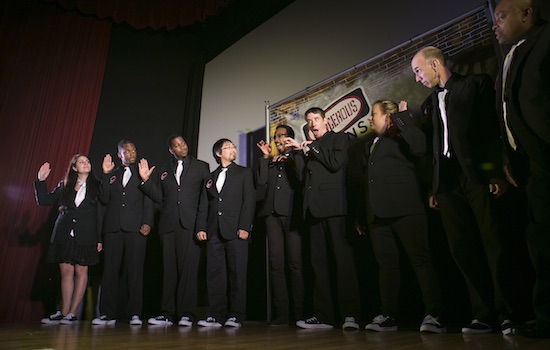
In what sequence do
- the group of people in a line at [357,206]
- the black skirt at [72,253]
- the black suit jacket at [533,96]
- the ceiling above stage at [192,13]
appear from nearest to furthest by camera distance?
the black suit jacket at [533,96], the group of people in a line at [357,206], the black skirt at [72,253], the ceiling above stage at [192,13]

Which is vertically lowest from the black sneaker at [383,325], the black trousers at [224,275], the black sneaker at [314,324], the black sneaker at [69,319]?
the black sneaker at [69,319]

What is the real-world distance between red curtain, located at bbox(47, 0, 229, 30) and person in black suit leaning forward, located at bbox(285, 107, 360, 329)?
10.5 feet

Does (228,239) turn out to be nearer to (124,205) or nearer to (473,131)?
(124,205)

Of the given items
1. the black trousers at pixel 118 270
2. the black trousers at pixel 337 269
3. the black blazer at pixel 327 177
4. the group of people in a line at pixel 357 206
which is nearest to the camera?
the group of people in a line at pixel 357 206

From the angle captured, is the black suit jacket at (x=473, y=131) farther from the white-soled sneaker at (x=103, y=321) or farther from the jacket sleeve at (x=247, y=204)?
the white-soled sneaker at (x=103, y=321)

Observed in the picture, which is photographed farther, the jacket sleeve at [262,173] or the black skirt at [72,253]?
the black skirt at [72,253]

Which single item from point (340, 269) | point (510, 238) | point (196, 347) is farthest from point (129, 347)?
point (510, 238)

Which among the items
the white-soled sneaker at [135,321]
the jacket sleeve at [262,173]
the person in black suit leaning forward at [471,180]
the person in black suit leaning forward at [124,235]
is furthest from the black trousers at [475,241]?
the person in black suit leaning forward at [124,235]

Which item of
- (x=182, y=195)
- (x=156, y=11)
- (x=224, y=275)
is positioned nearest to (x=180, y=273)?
(x=224, y=275)

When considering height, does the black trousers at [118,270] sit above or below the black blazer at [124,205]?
below

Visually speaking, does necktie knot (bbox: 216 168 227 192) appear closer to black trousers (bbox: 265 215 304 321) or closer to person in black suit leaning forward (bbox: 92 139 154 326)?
black trousers (bbox: 265 215 304 321)

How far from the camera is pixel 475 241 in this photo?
1.88 meters

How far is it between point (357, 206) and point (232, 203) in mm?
956

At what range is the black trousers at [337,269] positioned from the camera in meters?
2.26
